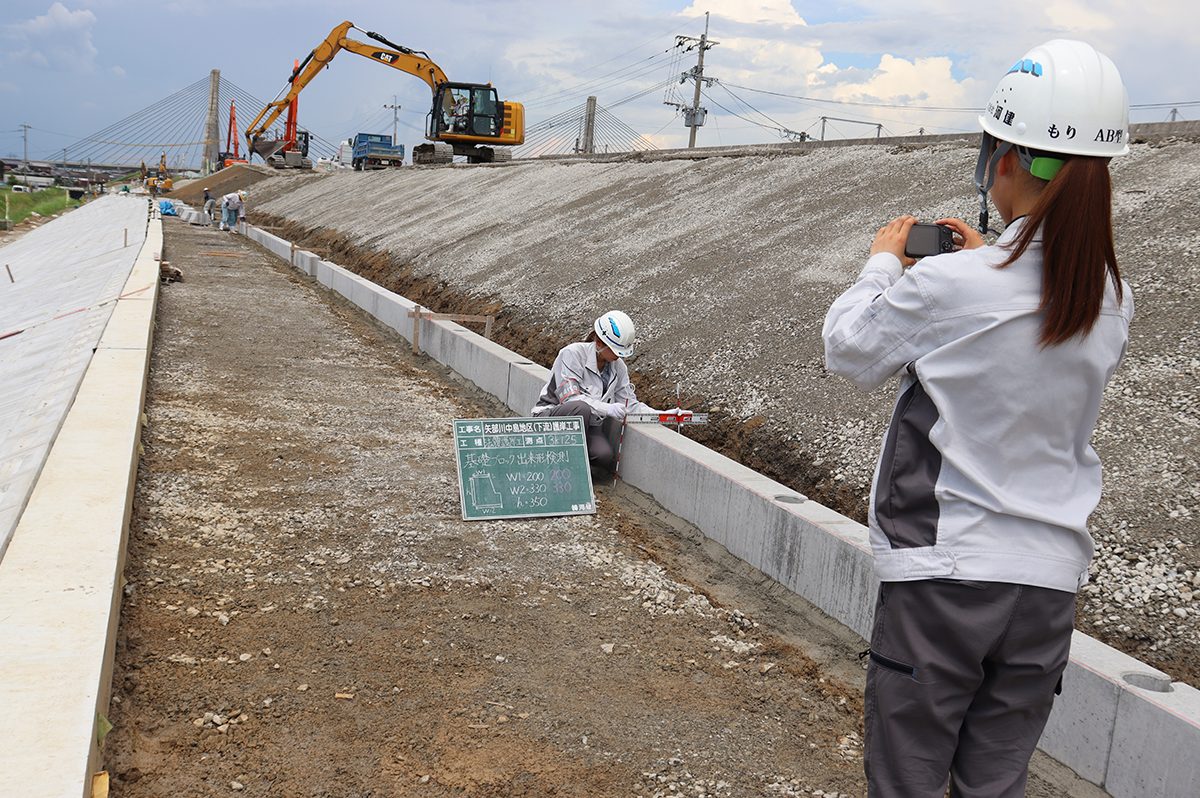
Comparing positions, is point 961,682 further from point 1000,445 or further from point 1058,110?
point 1058,110

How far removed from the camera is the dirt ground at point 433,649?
3.53m

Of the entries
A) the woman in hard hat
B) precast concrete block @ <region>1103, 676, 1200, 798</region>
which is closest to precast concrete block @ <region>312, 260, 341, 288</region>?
precast concrete block @ <region>1103, 676, 1200, 798</region>

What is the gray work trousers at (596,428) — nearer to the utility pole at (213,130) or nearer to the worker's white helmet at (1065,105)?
the worker's white helmet at (1065,105)

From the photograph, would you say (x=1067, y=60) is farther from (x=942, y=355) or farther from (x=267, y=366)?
(x=267, y=366)

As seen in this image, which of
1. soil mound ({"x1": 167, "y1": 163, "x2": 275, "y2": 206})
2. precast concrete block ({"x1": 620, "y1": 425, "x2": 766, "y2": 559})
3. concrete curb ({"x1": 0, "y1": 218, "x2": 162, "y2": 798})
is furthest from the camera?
soil mound ({"x1": 167, "y1": 163, "x2": 275, "y2": 206})

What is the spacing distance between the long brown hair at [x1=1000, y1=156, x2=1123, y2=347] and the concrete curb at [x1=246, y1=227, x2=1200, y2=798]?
1.90 m

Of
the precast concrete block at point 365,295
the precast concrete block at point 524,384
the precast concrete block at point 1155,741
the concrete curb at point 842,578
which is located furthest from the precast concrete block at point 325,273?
the precast concrete block at point 1155,741

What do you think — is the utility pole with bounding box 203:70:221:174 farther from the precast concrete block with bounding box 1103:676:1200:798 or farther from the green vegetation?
the precast concrete block with bounding box 1103:676:1200:798

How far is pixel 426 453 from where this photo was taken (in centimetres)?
746

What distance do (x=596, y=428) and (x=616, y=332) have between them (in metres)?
0.69

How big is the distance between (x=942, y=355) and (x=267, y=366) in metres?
9.42

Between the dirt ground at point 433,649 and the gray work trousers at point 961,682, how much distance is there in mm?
1589

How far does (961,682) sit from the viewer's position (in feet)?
6.51

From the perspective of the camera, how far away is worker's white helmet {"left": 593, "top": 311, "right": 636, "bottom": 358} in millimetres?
6719
